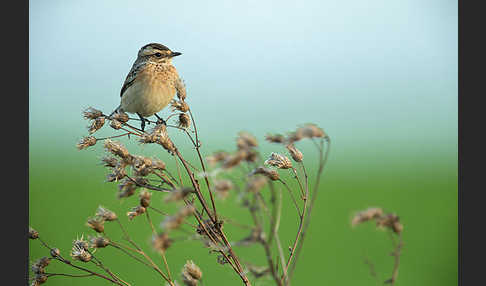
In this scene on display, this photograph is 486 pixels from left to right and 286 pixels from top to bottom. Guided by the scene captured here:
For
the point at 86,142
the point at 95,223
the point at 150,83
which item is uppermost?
the point at 150,83

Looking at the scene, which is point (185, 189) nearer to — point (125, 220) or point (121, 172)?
point (121, 172)

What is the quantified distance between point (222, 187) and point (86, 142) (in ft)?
1.99

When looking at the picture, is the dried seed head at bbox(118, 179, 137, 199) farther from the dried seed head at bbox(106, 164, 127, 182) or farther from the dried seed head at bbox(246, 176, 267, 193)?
the dried seed head at bbox(246, 176, 267, 193)

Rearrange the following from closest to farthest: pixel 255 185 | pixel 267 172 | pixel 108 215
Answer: pixel 255 185, pixel 267 172, pixel 108 215

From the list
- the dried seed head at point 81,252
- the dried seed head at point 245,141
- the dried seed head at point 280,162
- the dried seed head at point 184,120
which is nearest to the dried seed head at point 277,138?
the dried seed head at point 245,141

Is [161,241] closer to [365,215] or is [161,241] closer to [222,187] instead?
[222,187]

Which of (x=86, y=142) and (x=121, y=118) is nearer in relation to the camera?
(x=86, y=142)

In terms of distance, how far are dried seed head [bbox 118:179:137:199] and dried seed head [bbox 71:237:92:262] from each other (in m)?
0.26

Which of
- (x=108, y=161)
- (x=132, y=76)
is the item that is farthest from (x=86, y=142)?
(x=132, y=76)

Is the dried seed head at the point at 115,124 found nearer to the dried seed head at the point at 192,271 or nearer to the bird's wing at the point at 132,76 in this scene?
the dried seed head at the point at 192,271

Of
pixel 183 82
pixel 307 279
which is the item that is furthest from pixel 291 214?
pixel 183 82

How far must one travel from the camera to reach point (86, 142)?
3.74 feet

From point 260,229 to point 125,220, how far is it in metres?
2.23

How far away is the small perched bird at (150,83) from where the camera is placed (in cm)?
175
